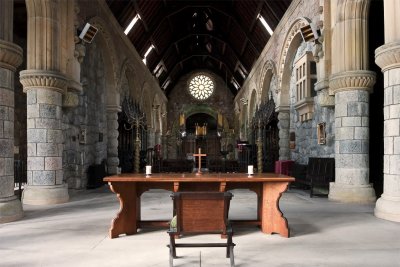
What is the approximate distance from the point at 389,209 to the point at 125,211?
12.3 feet

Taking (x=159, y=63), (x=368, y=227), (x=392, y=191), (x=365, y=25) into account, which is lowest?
(x=368, y=227)

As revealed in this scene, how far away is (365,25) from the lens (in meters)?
7.26

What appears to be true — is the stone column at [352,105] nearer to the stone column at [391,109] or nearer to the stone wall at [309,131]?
the stone wall at [309,131]

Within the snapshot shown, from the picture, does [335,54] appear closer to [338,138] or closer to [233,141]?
[338,138]

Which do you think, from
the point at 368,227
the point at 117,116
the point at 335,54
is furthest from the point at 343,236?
the point at 117,116

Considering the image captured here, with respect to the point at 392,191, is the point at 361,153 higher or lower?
higher

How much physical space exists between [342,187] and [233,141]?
19778 mm

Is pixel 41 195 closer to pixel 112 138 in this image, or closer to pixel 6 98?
pixel 6 98

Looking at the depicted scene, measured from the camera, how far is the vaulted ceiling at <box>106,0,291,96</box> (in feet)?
44.1

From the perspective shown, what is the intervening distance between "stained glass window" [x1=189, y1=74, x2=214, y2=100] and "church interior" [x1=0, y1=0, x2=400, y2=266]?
40.2 feet

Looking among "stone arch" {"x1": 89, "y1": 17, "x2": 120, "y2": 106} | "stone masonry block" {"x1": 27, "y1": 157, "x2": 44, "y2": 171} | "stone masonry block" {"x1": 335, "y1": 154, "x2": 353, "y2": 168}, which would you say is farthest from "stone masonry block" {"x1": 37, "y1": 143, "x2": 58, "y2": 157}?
"stone masonry block" {"x1": 335, "y1": 154, "x2": 353, "y2": 168}

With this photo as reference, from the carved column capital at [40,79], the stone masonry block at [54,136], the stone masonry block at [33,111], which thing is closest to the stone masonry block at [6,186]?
the stone masonry block at [54,136]

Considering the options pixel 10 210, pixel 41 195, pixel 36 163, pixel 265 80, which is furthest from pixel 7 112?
pixel 265 80

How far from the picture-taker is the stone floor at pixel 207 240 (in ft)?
11.3
